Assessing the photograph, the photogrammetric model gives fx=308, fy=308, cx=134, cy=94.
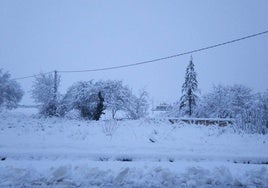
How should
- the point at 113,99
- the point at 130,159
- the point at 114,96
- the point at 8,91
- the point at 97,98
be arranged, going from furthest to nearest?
the point at 8,91, the point at 114,96, the point at 113,99, the point at 97,98, the point at 130,159

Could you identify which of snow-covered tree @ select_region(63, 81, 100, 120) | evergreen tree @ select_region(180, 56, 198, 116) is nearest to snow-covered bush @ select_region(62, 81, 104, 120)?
snow-covered tree @ select_region(63, 81, 100, 120)

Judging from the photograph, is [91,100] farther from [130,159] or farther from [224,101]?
[130,159]

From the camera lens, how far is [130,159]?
8.83 metres

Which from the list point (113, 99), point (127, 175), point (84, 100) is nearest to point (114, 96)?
point (113, 99)

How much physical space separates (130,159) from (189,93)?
141 feet

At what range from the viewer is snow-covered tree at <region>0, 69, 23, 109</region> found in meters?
47.8

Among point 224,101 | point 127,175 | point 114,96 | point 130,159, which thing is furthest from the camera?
point 224,101

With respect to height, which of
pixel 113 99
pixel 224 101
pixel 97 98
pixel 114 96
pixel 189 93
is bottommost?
pixel 97 98

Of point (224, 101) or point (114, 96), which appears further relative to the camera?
point (224, 101)

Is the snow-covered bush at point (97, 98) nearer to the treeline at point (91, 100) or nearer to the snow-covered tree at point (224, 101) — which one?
the treeline at point (91, 100)

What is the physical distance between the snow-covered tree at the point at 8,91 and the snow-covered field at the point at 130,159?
118 feet

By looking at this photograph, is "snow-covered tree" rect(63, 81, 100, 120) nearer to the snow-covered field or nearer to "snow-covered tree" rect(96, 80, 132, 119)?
"snow-covered tree" rect(96, 80, 132, 119)

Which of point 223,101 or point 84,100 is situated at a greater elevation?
point 223,101

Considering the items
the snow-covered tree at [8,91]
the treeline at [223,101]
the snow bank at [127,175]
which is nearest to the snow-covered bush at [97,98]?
the treeline at [223,101]
